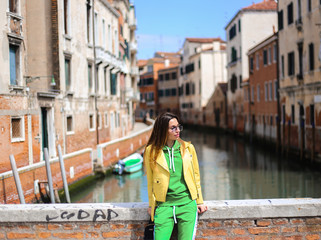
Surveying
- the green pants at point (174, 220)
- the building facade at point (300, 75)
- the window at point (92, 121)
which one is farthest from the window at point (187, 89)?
the green pants at point (174, 220)

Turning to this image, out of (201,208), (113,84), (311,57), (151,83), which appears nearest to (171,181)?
(201,208)

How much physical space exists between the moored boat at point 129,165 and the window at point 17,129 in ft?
17.7

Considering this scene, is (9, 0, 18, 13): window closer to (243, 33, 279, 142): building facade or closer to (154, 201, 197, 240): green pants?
(154, 201, 197, 240): green pants

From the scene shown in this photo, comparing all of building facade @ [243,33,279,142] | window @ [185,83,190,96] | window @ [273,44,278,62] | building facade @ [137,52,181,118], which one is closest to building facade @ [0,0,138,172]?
window @ [273,44,278,62]

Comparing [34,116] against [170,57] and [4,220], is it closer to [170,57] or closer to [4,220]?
[4,220]

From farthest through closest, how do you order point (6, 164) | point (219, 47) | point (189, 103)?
point (189, 103) → point (219, 47) → point (6, 164)

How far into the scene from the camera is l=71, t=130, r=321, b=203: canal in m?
14.6

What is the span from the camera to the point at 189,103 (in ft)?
197

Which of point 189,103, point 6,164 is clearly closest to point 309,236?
point 6,164

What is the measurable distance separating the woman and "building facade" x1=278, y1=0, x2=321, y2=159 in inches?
633

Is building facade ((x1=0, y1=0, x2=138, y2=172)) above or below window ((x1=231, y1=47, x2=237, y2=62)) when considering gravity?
below

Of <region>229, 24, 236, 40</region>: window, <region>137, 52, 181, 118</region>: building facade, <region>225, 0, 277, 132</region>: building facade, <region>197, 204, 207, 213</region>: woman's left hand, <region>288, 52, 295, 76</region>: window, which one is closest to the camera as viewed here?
<region>197, 204, 207, 213</region>: woman's left hand

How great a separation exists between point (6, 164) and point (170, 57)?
2414 inches

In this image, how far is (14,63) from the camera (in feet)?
45.7
